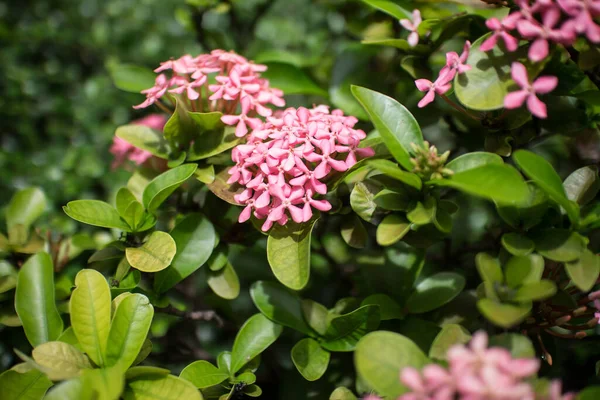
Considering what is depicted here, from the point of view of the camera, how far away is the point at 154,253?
1.07 metres

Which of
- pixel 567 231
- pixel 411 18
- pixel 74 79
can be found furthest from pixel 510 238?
pixel 74 79

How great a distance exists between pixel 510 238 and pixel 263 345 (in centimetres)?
56

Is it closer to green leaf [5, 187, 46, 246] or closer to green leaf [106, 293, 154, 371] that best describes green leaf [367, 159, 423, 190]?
green leaf [106, 293, 154, 371]

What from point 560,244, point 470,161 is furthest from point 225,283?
point 560,244

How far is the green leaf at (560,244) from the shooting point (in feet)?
2.97

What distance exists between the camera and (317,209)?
3.55 feet

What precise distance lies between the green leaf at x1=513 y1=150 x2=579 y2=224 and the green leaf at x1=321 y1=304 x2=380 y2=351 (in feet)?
1.28

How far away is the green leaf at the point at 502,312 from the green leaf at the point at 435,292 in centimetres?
26

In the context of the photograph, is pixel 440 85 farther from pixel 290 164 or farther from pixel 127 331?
pixel 127 331

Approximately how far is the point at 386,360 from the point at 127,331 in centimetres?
49

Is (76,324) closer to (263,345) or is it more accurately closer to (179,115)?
(263,345)

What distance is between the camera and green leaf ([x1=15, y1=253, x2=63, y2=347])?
3.51ft

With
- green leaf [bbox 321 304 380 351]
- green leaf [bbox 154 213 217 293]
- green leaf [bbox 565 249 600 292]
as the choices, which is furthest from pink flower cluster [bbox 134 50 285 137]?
green leaf [bbox 565 249 600 292]

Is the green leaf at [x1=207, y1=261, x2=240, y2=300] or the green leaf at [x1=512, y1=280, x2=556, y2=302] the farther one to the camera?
the green leaf at [x1=207, y1=261, x2=240, y2=300]
